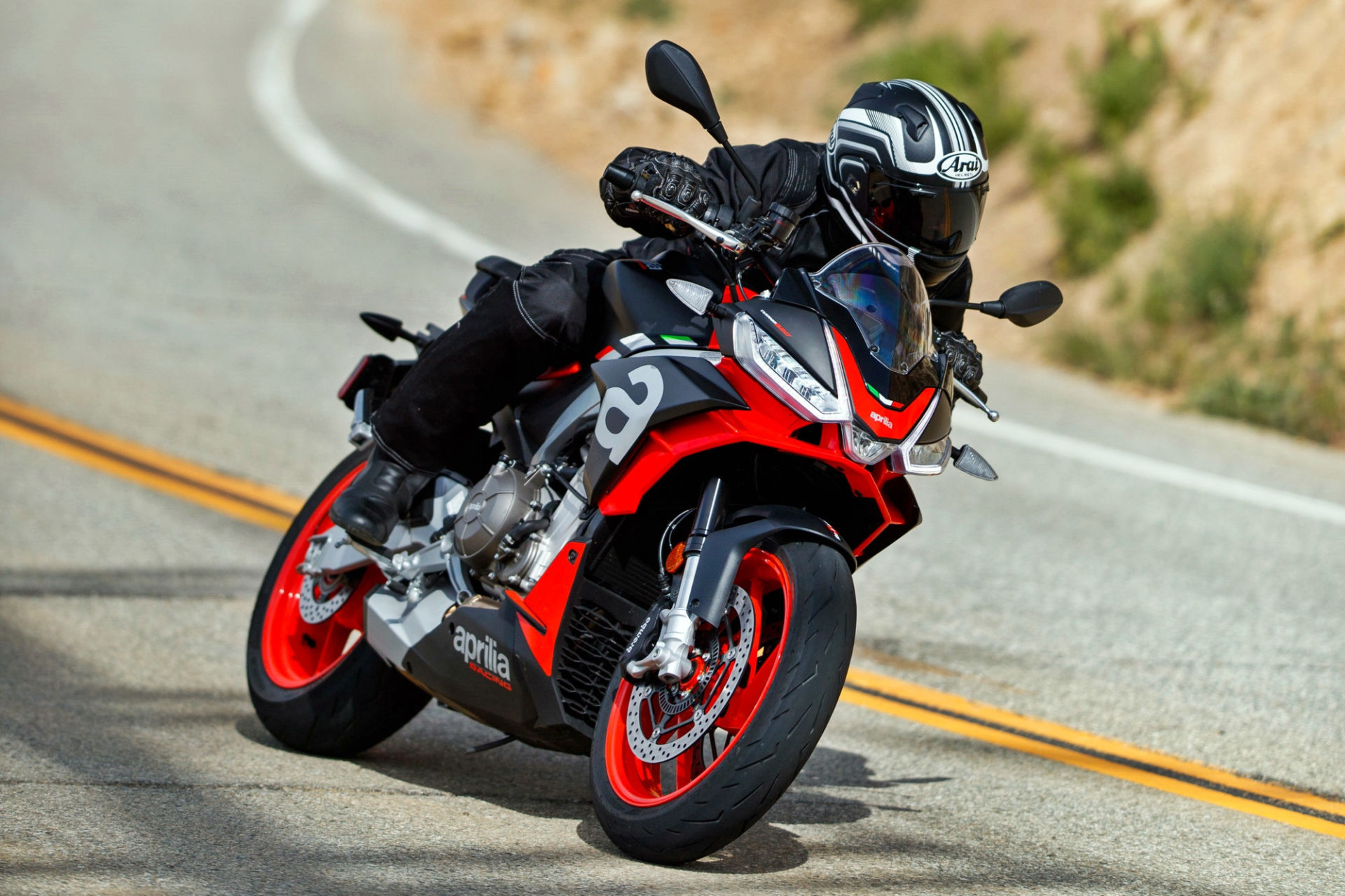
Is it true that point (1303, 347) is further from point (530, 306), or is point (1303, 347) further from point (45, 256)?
point (45, 256)

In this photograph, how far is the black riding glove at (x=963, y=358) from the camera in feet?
13.0

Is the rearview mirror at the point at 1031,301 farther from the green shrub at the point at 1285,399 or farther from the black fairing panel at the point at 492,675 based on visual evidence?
the green shrub at the point at 1285,399

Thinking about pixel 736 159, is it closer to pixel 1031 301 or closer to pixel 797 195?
pixel 797 195

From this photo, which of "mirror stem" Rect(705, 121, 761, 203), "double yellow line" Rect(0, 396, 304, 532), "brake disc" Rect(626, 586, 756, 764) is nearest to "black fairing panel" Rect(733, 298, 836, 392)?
"mirror stem" Rect(705, 121, 761, 203)

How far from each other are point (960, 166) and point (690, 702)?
1.48 metres

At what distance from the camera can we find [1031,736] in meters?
5.26

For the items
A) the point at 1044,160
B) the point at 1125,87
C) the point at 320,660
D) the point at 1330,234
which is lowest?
the point at 320,660

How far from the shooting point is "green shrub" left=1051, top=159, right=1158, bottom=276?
477 inches

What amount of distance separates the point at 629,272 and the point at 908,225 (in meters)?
0.73

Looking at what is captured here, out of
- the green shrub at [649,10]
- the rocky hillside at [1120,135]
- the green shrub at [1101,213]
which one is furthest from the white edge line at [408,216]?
the green shrub at [649,10]

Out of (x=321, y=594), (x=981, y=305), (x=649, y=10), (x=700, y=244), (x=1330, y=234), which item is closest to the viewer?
(x=981, y=305)

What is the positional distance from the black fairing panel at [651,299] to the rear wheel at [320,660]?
3.76 ft

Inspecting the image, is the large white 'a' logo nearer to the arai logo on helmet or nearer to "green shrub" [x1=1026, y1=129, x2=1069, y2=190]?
the arai logo on helmet

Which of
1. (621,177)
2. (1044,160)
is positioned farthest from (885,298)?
(1044,160)
